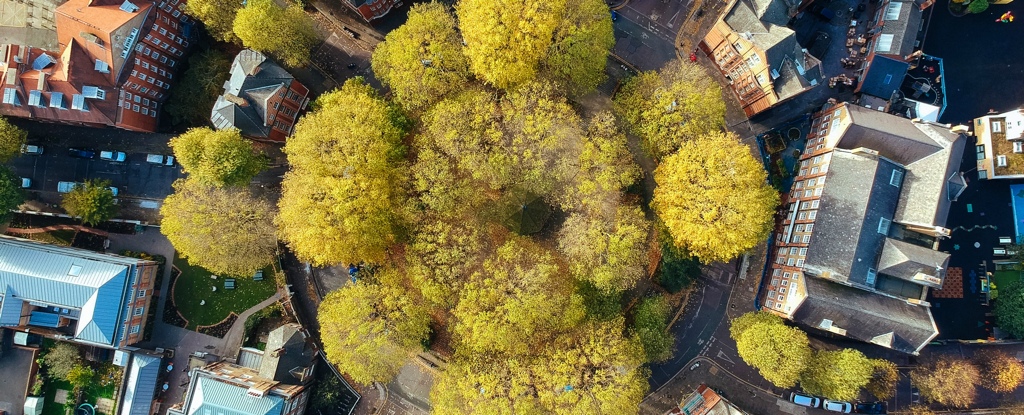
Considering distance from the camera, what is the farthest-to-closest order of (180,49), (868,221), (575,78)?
1. (180,49)
2. (575,78)
3. (868,221)

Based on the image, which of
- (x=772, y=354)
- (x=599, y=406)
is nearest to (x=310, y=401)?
(x=599, y=406)

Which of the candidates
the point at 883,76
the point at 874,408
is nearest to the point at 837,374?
the point at 874,408

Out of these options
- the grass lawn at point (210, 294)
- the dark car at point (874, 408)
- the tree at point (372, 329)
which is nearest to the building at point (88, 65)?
the grass lawn at point (210, 294)

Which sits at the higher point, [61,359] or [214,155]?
[214,155]

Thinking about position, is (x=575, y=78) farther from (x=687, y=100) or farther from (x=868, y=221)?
(x=868, y=221)

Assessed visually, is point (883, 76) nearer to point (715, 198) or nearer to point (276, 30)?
point (715, 198)

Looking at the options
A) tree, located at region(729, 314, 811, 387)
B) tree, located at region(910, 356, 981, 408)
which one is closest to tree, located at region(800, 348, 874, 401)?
tree, located at region(729, 314, 811, 387)
